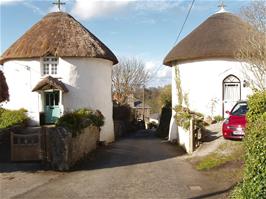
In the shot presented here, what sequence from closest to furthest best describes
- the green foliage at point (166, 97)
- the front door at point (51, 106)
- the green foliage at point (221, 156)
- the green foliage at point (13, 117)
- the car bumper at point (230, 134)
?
the green foliage at point (221, 156) → the car bumper at point (230, 134) → the green foliage at point (13, 117) → the front door at point (51, 106) → the green foliage at point (166, 97)

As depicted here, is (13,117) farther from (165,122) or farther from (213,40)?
(165,122)

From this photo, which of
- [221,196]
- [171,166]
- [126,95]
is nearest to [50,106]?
[171,166]

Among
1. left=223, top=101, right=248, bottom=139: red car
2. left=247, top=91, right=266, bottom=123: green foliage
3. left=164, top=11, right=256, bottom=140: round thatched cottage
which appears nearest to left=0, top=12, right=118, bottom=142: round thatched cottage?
left=164, top=11, right=256, bottom=140: round thatched cottage

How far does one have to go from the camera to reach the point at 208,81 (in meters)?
26.7

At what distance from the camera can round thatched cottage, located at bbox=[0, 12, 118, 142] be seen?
2897 centimetres

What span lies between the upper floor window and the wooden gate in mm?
13683

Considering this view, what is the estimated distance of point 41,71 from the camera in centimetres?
2939

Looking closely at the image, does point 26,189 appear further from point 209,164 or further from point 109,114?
point 109,114

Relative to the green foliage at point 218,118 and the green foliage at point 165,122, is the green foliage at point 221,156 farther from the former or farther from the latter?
the green foliage at point 165,122

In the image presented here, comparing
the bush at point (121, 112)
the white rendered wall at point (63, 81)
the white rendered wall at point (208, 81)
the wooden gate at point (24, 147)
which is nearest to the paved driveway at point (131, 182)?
the wooden gate at point (24, 147)

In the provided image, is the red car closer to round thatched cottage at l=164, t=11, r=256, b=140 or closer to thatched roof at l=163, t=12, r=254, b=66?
round thatched cottage at l=164, t=11, r=256, b=140

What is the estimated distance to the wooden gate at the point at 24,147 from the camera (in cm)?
1606

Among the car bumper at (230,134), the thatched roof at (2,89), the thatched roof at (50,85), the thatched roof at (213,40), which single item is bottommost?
the car bumper at (230,134)

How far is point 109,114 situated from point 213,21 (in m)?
10.6
